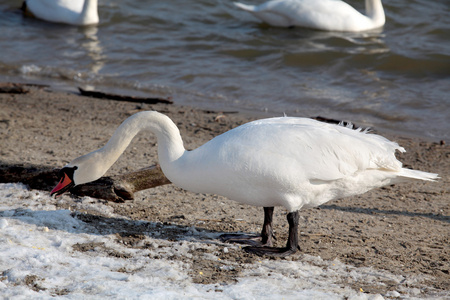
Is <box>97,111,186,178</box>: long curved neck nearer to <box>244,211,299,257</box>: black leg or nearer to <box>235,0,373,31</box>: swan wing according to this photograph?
<box>244,211,299,257</box>: black leg

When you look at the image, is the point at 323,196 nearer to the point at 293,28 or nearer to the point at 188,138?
the point at 188,138

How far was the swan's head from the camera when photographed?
427cm

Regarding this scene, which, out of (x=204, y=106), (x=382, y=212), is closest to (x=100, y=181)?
(x=382, y=212)

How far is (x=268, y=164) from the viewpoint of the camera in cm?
411

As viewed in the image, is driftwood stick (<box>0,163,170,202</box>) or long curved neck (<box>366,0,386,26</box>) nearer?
driftwood stick (<box>0,163,170,202</box>)

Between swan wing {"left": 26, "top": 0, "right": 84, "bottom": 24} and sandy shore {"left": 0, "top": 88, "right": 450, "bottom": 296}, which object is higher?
swan wing {"left": 26, "top": 0, "right": 84, "bottom": 24}

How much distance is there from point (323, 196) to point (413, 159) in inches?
115

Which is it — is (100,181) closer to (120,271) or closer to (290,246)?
(120,271)

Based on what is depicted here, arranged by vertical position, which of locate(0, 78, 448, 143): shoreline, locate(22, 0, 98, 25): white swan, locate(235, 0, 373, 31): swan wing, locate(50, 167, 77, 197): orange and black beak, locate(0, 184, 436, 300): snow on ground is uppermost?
locate(235, 0, 373, 31): swan wing

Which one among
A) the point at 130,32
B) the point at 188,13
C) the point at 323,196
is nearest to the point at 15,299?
the point at 323,196

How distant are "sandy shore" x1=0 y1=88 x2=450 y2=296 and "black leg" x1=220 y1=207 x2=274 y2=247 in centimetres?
19

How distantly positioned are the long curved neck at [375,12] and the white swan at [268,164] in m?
9.65

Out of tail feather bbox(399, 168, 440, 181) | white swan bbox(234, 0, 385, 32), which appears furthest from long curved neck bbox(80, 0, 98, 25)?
Answer: tail feather bbox(399, 168, 440, 181)

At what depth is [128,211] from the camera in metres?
4.98
